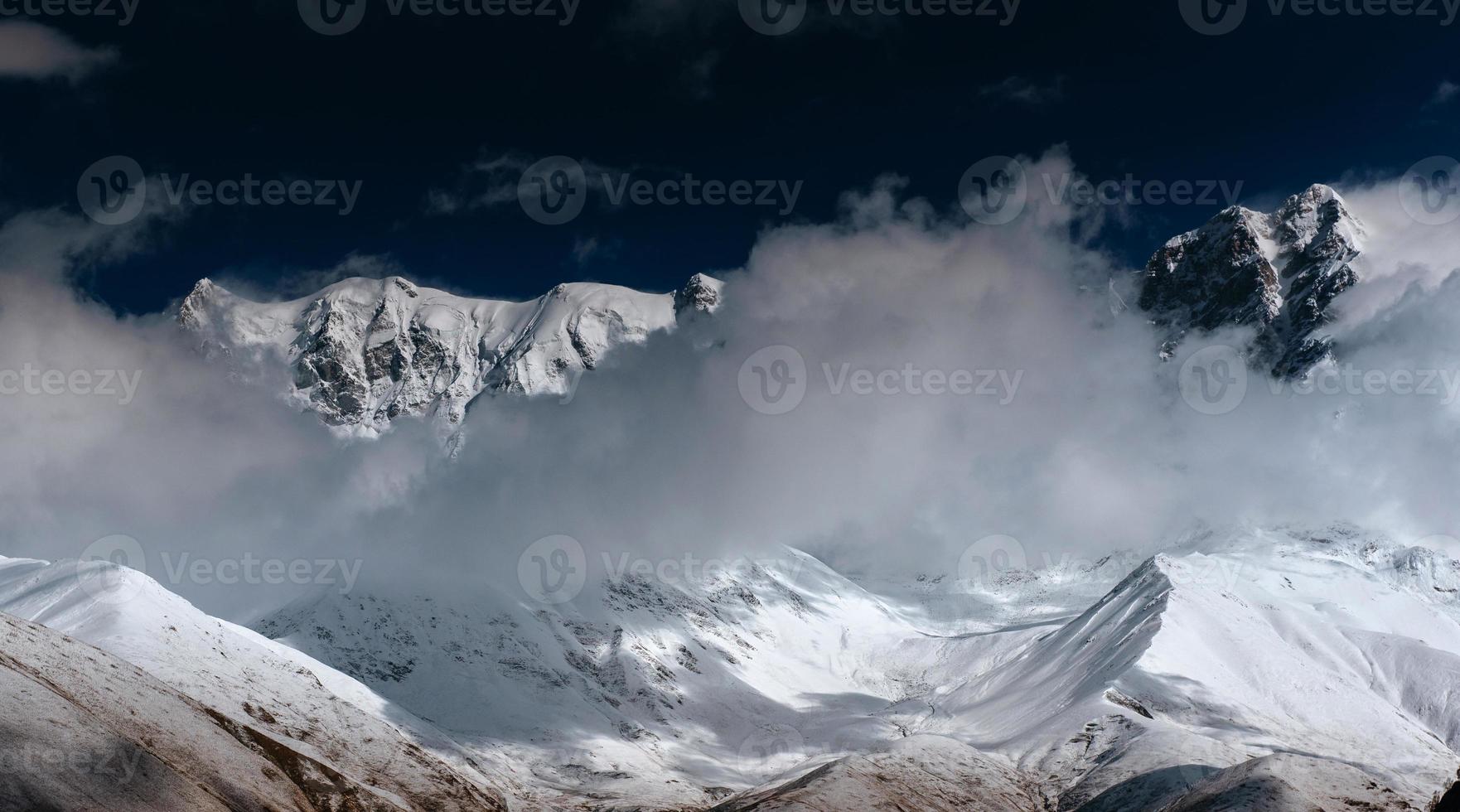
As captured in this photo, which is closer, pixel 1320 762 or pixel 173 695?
pixel 173 695

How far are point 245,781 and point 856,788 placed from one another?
88.3 metres

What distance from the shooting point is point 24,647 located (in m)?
134

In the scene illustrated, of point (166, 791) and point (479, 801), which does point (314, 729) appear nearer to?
point (479, 801)

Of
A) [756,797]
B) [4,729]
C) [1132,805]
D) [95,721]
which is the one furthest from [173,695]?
[1132,805]

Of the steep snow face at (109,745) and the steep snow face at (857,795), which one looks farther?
the steep snow face at (857,795)
